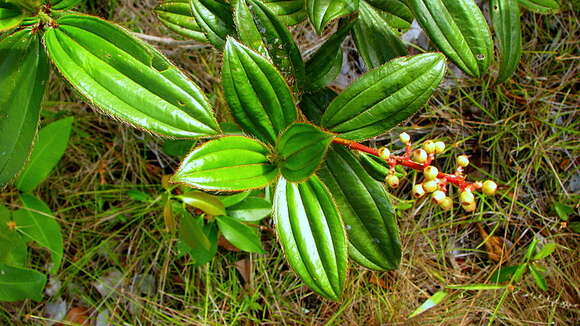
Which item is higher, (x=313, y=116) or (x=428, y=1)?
(x=428, y=1)

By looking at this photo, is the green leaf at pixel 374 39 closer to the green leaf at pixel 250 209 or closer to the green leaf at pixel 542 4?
the green leaf at pixel 542 4

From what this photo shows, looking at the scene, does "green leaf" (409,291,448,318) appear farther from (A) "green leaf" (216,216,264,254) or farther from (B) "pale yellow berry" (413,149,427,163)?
(B) "pale yellow berry" (413,149,427,163)

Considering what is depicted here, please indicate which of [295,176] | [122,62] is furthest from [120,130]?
[295,176]

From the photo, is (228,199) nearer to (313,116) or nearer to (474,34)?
(313,116)

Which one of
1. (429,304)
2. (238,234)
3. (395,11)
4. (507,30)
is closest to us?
(507,30)

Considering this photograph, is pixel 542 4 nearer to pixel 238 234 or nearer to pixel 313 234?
pixel 313 234

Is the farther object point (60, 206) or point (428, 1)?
point (60, 206)

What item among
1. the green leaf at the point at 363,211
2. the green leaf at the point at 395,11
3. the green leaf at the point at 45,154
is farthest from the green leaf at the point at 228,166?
the green leaf at the point at 45,154

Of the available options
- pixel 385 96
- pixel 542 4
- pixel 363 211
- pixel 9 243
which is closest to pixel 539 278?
pixel 542 4
